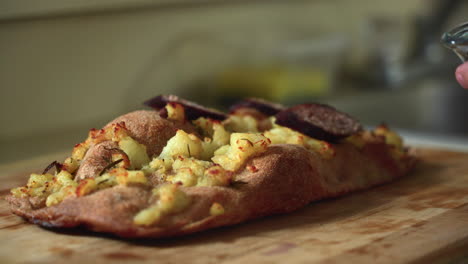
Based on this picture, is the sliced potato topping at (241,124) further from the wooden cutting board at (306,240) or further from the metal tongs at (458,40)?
the metal tongs at (458,40)

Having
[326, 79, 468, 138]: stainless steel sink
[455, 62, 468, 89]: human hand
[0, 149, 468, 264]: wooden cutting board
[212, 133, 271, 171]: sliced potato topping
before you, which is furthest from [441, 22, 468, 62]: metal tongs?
[326, 79, 468, 138]: stainless steel sink

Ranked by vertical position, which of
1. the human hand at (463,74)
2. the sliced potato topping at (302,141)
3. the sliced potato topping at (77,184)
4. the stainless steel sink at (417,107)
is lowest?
the sliced potato topping at (77,184)

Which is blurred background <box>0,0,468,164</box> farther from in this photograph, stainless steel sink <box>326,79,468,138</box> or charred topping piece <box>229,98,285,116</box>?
charred topping piece <box>229,98,285,116</box>

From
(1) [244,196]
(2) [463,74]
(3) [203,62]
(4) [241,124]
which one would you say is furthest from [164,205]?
(3) [203,62]

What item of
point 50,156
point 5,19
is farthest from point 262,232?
point 5,19

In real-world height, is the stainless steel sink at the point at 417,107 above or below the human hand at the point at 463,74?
above

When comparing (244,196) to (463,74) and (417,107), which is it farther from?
(417,107)

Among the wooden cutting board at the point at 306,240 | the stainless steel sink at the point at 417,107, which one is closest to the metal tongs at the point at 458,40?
the wooden cutting board at the point at 306,240

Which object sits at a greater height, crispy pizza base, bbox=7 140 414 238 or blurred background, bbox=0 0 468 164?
blurred background, bbox=0 0 468 164
